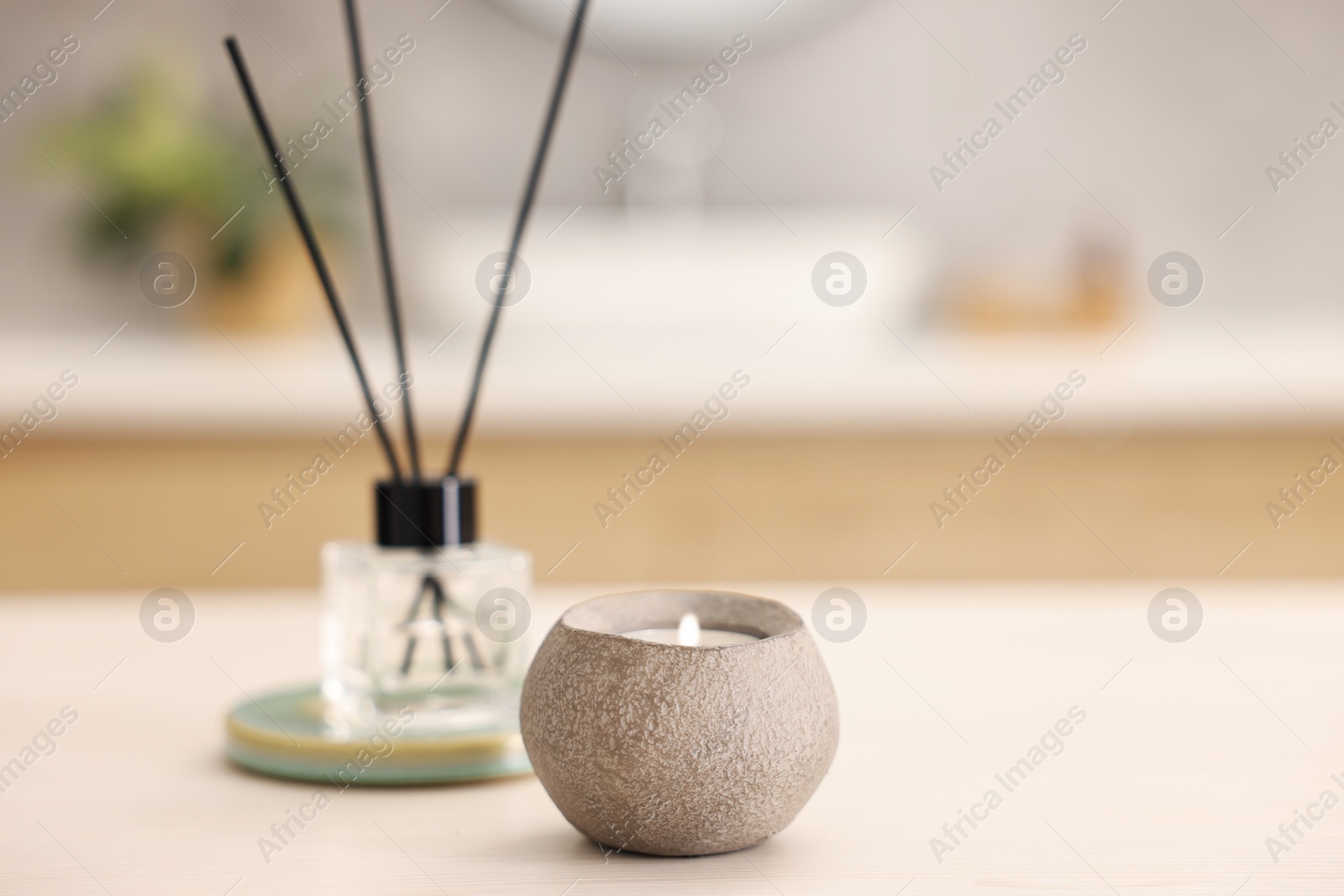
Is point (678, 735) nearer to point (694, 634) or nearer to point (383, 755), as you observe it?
point (694, 634)

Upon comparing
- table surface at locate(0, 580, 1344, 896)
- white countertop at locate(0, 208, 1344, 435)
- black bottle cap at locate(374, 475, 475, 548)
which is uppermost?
white countertop at locate(0, 208, 1344, 435)

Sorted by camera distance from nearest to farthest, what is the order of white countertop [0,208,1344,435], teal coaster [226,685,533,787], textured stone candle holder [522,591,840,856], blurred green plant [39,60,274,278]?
textured stone candle holder [522,591,840,856] → teal coaster [226,685,533,787] → white countertop [0,208,1344,435] → blurred green plant [39,60,274,278]

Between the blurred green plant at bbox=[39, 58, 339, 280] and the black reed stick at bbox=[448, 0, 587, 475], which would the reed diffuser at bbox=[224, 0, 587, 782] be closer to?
the black reed stick at bbox=[448, 0, 587, 475]

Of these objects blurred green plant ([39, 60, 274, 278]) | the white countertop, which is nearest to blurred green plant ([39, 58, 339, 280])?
blurred green plant ([39, 60, 274, 278])

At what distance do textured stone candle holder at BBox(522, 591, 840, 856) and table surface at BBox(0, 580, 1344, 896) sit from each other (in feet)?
0.07

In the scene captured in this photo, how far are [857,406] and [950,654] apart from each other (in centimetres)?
115

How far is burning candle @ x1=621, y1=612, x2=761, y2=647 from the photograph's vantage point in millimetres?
475

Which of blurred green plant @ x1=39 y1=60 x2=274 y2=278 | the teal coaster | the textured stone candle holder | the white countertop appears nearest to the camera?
the textured stone candle holder

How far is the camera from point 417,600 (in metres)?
0.61

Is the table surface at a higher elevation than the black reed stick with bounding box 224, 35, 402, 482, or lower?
lower

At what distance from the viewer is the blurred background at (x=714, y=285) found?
193 cm

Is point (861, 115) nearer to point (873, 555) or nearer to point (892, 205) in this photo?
point (892, 205)

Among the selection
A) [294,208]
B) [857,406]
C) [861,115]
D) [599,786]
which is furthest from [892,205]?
[599,786]

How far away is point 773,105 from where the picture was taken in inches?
103
